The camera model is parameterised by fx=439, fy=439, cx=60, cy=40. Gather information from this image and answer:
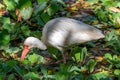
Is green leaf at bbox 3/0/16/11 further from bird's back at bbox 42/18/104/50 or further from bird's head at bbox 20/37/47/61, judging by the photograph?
bird's back at bbox 42/18/104/50

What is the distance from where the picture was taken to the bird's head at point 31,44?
562cm

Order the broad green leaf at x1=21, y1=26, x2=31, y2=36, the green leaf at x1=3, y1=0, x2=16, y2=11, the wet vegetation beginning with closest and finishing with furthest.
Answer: the wet vegetation < the broad green leaf at x1=21, y1=26, x2=31, y2=36 < the green leaf at x1=3, y1=0, x2=16, y2=11

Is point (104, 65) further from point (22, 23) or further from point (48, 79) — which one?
point (22, 23)

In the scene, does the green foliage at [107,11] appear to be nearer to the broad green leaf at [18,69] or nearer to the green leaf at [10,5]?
the green leaf at [10,5]

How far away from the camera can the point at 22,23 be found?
22.3 feet

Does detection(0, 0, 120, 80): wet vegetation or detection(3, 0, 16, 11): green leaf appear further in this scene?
detection(3, 0, 16, 11): green leaf

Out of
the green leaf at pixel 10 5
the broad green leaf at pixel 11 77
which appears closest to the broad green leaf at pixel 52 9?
the green leaf at pixel 10 5

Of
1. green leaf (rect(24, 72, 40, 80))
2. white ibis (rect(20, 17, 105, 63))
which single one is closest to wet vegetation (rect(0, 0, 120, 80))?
green leaf (rect(24, 72, 40, 80))

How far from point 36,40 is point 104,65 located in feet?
3.05

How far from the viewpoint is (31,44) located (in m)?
5.65

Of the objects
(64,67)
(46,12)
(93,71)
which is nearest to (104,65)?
(93,71)

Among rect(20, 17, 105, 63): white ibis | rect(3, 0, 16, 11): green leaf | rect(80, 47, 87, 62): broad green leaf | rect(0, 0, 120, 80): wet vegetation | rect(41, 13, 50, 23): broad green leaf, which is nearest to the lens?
rect(0, 0, 120, 80): wet vegetation

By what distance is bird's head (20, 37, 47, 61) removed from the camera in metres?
5.62

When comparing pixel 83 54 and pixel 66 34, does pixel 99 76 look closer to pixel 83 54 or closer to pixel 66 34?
pixel 83 54
